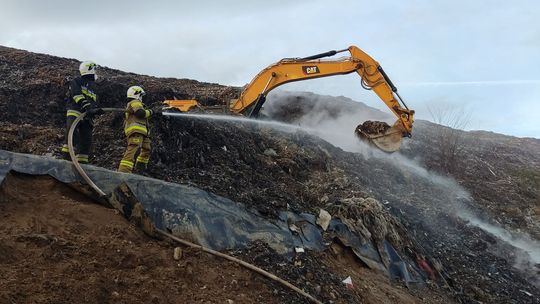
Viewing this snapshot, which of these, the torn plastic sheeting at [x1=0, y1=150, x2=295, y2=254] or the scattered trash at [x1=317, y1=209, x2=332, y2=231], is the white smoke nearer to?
the scattered trash at [x1=317, y1=209, x2=332, y2=231]

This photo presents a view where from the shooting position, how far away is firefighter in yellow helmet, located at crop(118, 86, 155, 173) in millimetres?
6730

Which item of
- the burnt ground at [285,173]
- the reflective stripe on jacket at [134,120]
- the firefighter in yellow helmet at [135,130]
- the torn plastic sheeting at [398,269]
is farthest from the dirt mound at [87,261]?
the torn plastic sheeting at [398,269]

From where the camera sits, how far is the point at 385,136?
10.5m

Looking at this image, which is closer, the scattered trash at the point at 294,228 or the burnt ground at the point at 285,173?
the scattered trash at the point at 294,228

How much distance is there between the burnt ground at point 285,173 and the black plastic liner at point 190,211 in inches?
11.4

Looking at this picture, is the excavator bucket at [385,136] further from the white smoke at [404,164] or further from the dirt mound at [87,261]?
the dirt mound at [87,261]

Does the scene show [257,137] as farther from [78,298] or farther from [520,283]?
[78,298]

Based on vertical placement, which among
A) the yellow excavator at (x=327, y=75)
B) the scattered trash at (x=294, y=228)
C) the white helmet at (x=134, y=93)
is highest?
the yellow excavator at (x=327, y=75)

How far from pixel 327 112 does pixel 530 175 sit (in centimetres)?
695

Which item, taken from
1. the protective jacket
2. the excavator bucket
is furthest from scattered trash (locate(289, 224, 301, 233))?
the excavator bucket

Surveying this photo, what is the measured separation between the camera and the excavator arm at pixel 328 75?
10.2 meters

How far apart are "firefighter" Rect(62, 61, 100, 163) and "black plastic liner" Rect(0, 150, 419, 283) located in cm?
161

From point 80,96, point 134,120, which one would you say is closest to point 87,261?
point 134,120

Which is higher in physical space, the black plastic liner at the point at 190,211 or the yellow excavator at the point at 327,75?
the yellow excavator at the point at 327,75
